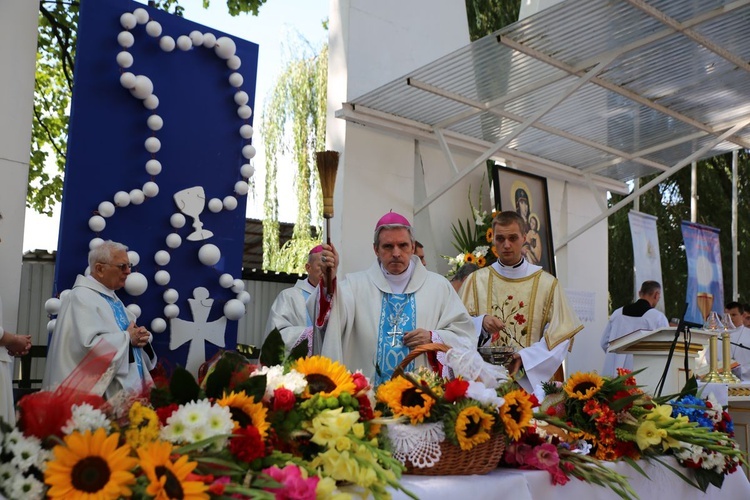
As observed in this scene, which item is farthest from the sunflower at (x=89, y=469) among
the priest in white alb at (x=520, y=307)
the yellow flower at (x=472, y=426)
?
the priest in white alb at (x=520, y=307)

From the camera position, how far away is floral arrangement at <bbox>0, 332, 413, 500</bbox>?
1813mm

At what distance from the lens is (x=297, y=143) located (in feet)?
45.3

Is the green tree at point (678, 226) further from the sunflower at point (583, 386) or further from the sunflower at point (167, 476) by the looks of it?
the sunflower at point (167, 476)

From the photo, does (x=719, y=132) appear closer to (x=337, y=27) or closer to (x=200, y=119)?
(x=337, y=27)

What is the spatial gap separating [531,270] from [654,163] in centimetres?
625

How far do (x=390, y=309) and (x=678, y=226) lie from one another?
716 inches

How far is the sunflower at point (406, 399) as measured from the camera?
8.58 ft

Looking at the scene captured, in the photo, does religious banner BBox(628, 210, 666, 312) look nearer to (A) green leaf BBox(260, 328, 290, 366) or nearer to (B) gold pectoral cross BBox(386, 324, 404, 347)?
(B) gold pectoral cross BBox(386, 324, 404, 347)

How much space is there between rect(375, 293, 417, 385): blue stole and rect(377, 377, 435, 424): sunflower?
1.77m

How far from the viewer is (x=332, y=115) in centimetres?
875

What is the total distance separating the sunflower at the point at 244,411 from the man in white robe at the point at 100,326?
2724 millimetres

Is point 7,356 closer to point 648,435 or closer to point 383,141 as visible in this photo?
point 648,435

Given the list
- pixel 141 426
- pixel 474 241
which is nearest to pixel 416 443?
pixel 141 426

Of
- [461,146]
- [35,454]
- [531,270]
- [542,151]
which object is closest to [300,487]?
[35,454]
